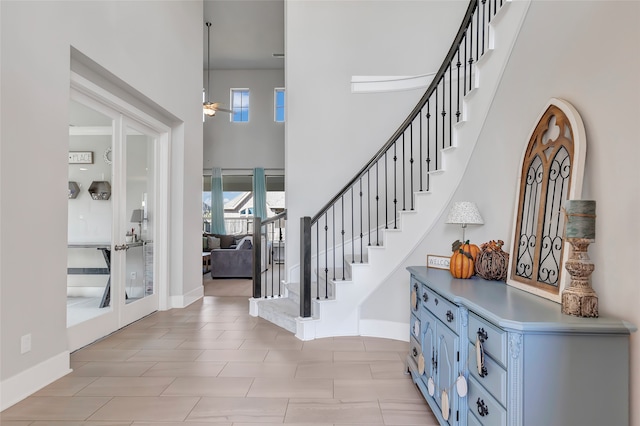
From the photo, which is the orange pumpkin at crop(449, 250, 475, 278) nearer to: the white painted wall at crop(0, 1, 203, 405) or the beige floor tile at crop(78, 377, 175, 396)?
the beige floor tile at crop(78, 377, 175, 396)

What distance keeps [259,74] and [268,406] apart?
10.1 meters

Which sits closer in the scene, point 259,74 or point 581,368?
point 581,368

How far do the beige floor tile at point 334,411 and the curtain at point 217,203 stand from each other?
9.02 meters

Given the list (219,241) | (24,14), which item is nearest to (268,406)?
(24,14)

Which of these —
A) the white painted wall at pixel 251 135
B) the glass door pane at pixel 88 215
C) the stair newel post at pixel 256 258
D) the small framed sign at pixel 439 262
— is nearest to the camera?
the small framed sign at pixel 439 262

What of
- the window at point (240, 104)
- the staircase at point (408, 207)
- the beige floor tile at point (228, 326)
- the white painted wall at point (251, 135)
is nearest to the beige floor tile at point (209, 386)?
the staircase at point (408, 207)

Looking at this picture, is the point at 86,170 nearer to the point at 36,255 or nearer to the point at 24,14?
the point at 36,255

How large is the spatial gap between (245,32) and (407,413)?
340 inches

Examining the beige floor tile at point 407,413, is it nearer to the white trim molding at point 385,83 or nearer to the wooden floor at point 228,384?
the wooden floor at point 228,384

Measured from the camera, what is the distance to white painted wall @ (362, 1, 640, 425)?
4.68 feet

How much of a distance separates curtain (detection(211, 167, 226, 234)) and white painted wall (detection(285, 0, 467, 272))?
19.5ft

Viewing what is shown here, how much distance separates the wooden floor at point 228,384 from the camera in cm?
227

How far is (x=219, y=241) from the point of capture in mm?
9406

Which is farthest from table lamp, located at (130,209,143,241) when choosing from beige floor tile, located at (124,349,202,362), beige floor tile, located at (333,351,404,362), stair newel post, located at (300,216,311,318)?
beige floor tile, located at (333,351,404,362)
